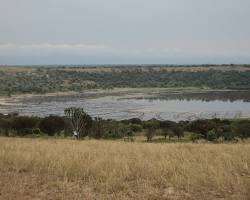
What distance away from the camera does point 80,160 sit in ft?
29.0

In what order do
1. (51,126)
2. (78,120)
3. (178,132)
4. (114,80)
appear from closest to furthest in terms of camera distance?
(78,120), (51,126), (178,132), (114,80)

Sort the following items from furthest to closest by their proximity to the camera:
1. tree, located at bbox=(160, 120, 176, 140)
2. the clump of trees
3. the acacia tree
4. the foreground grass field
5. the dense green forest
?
the dense green forest
tree, located at bbox=(160, 120, 176, 140)
the clump of trees
the acacia tree
the foreground grass field

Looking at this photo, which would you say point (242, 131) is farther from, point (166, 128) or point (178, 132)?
point (166, 128)

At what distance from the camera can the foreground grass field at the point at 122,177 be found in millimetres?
6629

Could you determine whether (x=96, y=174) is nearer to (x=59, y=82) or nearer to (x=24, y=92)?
(x=24, y=92)

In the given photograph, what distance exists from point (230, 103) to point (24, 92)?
61.1 meters

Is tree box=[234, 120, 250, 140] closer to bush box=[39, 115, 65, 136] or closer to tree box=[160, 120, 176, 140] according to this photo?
tree box=[160, 120, 176, 140]

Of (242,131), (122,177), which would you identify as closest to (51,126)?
(242,131)

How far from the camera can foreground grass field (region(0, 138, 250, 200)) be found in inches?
261

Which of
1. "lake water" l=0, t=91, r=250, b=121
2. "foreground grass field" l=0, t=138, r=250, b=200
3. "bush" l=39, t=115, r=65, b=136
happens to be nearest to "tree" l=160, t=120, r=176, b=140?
"bush" l=39, t=115, r=65, b=136

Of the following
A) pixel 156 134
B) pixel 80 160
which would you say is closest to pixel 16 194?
pixel 80 160

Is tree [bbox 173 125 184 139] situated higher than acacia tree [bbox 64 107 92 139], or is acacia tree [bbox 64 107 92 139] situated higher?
acacia tree [bbox 64 107 92 139]

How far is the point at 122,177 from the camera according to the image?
757 cm

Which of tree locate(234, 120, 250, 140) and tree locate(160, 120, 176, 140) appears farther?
tree locate(160, 120, 176, 140)
